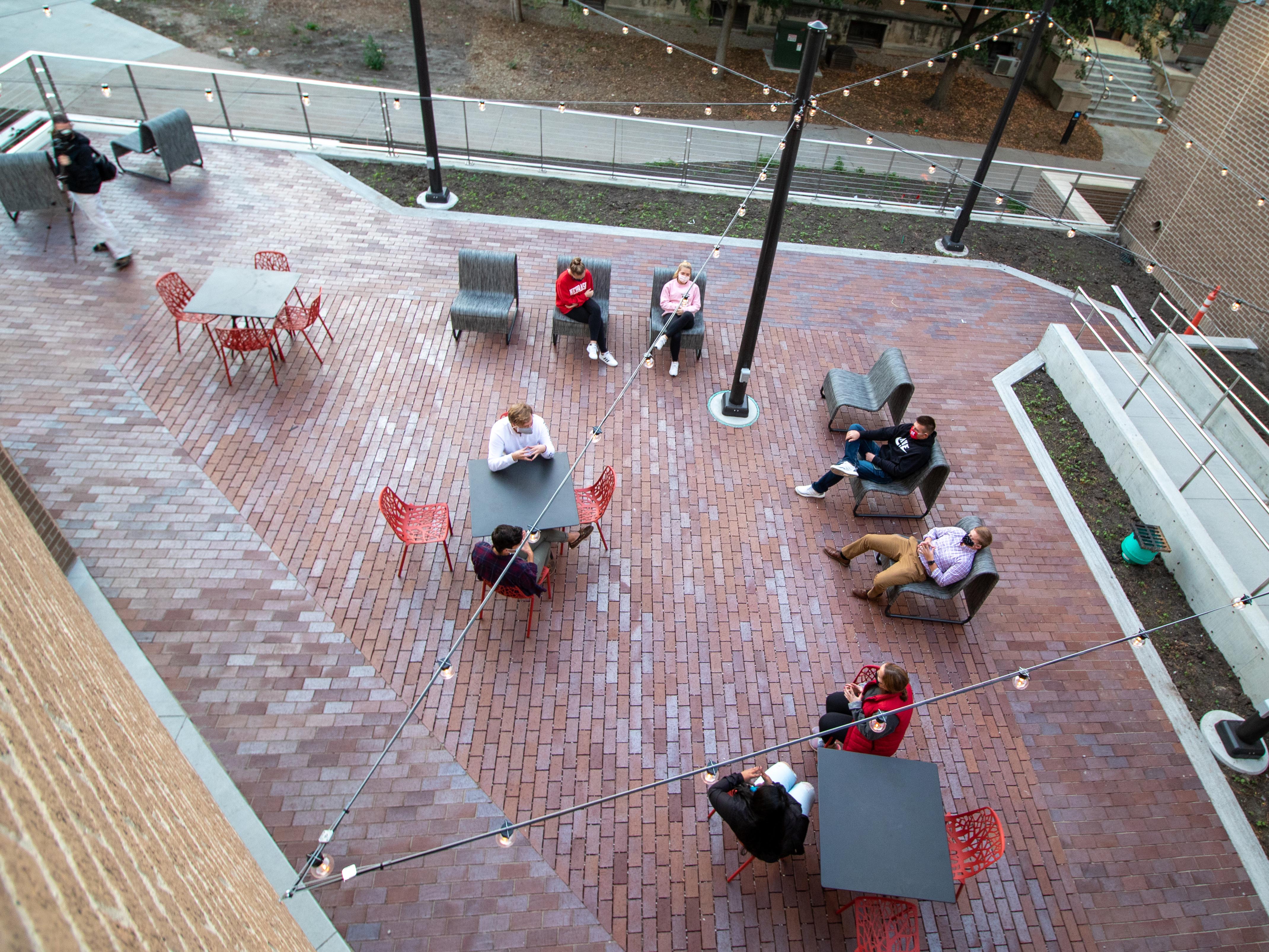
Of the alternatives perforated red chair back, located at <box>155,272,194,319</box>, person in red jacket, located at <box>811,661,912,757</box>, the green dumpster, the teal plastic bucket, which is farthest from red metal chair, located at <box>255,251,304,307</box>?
the green dumpster

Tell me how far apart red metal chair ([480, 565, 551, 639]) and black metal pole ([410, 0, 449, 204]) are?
769cm

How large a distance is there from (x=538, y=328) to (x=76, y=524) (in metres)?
5.52

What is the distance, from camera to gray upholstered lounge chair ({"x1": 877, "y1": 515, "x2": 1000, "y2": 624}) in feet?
22.4

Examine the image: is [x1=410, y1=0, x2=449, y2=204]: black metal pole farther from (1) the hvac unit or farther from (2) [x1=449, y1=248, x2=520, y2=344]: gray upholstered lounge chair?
(1) the hvac unit

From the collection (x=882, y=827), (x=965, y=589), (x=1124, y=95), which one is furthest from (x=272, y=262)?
(x=1124, y=95)

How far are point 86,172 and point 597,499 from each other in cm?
873

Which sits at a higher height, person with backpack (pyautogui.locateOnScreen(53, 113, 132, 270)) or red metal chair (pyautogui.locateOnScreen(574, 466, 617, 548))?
person with backpack (pyautogui.locateOnScreen(53, 113, 132, 270))

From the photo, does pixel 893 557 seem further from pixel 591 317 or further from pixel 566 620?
pixel 591 317

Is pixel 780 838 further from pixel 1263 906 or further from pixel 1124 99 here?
pixel 1124 99

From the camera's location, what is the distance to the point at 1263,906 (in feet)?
18.5

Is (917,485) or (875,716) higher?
(875,716)

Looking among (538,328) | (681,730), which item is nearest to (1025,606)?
(681,730)

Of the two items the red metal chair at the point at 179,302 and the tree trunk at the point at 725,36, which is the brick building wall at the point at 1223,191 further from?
the red metal chair at the point at 179,302

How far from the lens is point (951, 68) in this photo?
22.3m
